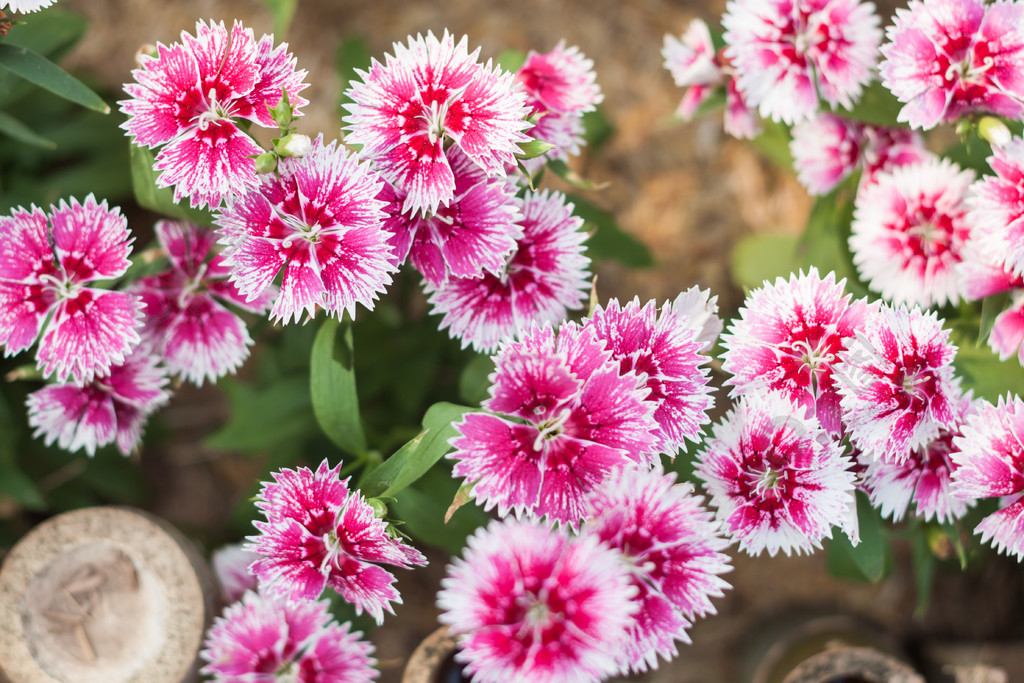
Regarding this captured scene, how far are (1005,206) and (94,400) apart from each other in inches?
66.9

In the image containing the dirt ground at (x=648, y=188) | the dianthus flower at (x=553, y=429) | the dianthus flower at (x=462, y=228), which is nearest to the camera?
the dianthus flower at (x=553, y=429)

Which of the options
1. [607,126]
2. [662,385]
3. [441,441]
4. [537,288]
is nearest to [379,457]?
[441,441]

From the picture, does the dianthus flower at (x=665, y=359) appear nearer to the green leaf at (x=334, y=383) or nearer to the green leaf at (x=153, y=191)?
the green leaf at (x=334, y=383)

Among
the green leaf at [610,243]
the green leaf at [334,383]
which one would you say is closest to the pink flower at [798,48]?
the green leaf at [610,243]

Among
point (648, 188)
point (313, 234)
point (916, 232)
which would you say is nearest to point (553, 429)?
point (313, 234)

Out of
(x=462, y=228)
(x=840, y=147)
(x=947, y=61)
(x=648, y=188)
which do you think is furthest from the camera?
(x=648, y=188)

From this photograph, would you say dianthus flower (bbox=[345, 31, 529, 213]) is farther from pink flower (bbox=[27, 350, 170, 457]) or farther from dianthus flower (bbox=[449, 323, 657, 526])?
pink flower (bbox=[27, 350, 170, 457])

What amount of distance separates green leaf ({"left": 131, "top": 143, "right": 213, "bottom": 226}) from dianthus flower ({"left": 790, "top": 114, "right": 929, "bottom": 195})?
1.25 meters

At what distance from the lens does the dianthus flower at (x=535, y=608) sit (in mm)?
1032

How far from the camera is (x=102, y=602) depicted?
176cm

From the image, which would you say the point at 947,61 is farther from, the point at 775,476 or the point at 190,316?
the point at 190,316

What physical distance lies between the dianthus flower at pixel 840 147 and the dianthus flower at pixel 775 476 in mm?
702

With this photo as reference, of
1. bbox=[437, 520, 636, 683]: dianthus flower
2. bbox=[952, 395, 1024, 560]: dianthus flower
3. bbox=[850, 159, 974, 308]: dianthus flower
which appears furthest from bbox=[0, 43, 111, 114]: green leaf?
bbox=[952, 395, 1024, 560]: dianthus flower

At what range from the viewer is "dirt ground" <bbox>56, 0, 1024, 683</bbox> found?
242cm
